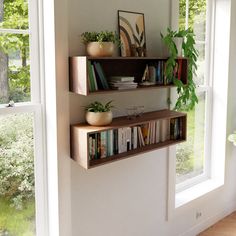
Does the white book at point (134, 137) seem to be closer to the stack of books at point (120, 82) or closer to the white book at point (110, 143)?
the white book at point (110, 143)

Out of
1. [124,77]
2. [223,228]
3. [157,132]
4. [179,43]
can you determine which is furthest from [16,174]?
[223,228]

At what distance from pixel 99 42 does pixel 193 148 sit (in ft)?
5.96

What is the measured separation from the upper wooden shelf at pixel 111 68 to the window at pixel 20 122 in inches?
10.2

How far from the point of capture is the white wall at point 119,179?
2.06 metres

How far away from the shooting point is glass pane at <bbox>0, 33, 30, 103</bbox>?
1.95 metres

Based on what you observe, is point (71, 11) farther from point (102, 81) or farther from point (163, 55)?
point (163, 55)

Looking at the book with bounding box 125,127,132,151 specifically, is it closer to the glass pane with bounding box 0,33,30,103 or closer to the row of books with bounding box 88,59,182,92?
the row of books with bounding box 88,59,182,92

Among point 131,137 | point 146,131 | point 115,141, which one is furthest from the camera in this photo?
point 146,131

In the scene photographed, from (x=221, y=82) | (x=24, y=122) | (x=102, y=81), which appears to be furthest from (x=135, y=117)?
(x=221, y=82)

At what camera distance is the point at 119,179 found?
95.5 inches

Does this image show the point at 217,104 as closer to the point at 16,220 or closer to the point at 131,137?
the point at 131,137

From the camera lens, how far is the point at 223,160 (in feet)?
11.3

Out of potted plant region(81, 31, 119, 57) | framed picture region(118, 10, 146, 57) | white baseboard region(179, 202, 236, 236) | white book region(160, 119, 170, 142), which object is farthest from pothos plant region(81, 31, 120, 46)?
white baseboard region(179, 202, 236, 236)

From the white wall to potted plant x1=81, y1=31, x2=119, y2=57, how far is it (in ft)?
0.23
